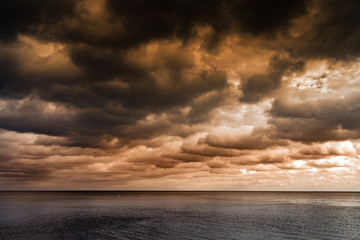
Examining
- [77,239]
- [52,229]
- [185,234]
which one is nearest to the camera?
[77,239]

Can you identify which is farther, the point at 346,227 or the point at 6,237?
the point at 346,227

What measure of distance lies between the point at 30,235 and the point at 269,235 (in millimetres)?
54543

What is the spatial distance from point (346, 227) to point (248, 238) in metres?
35.1

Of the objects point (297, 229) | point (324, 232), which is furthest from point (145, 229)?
point (324, 232)

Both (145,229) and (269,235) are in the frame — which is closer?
(269,235)

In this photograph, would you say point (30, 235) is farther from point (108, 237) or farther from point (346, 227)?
point (346, 227)

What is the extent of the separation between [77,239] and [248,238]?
37.0 meters

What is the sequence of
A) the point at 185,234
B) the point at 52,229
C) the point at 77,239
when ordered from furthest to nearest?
the point at 52,229
the point at 185,234
the point at 77,239

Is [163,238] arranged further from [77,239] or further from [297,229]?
[297,229]

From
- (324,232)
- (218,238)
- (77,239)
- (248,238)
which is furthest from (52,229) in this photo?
(324,232)

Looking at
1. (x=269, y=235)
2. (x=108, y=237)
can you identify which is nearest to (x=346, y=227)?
(x=269, y=235)

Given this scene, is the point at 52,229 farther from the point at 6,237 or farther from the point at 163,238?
the point at 163,238

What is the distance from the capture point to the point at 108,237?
200 feet

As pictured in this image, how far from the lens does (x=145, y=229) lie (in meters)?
71.6
